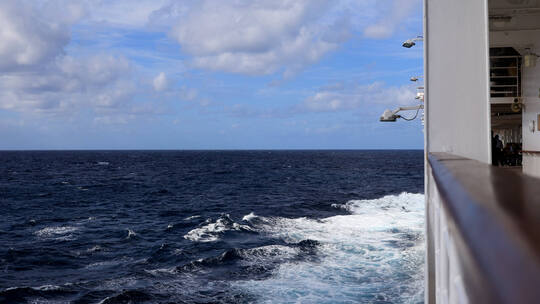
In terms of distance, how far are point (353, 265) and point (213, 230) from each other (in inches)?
374

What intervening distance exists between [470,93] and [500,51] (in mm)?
11320

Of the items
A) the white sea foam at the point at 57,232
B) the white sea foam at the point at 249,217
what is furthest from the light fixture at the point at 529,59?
the white sea foam at the point at 57,232

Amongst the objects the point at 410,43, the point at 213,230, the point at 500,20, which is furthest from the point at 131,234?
the point at 500,20

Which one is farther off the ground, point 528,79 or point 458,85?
point 528,79

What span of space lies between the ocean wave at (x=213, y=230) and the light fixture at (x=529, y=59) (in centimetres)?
1323

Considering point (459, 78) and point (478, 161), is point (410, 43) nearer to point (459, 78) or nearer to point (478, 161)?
point (459, 78)

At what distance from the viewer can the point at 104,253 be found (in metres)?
18.9

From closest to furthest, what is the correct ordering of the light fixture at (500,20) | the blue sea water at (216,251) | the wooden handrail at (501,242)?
1. the wooden handrail at (501,242)
2. the light fixture at (500,20)
3. the blue sea water at (216,251)

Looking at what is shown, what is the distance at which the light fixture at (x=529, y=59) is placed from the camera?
41.2ft

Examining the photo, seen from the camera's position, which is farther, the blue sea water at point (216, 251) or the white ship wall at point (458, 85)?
the blue sea water at point (216, 251)

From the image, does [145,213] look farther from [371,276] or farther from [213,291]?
[371,276]

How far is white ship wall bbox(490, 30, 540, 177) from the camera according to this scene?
12703 millimetres

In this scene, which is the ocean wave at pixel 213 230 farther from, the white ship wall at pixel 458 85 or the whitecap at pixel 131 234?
the white ship wall at pixel 458 85

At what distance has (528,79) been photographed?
13.2 m
